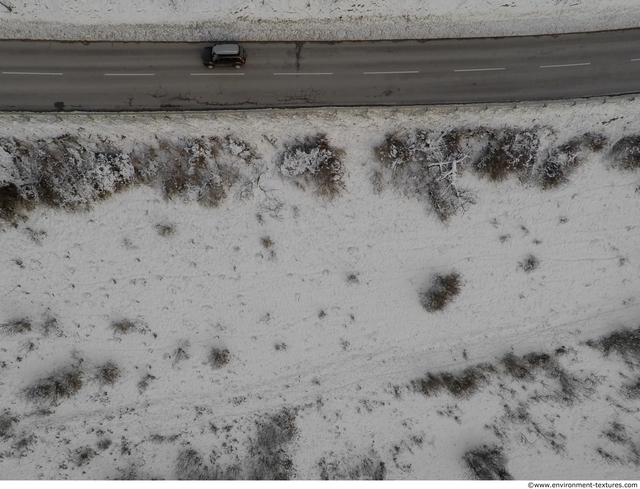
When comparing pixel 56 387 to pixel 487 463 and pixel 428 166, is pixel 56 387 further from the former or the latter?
pixel 487 463

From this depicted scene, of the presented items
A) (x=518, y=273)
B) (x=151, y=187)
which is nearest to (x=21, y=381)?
(x=151, y=187)

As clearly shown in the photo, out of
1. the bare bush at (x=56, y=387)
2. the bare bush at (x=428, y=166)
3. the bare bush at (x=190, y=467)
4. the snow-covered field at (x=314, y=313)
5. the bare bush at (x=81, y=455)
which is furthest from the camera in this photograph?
the bare bush at (x=190, y=467)

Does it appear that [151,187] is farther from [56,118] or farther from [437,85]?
[437,85]

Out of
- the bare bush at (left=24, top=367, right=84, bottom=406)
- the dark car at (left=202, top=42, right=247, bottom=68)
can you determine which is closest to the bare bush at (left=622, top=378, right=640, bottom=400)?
the dark car at (left=202, top=42, right=247, bottom=68)

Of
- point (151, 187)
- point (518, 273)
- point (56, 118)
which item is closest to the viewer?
point (56, 118)

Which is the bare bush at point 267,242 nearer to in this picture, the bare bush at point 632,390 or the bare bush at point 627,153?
the bare bush at point 627,153

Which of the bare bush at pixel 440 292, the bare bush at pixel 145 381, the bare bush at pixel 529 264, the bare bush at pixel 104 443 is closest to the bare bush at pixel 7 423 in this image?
the bare bush at pixel 104 443
